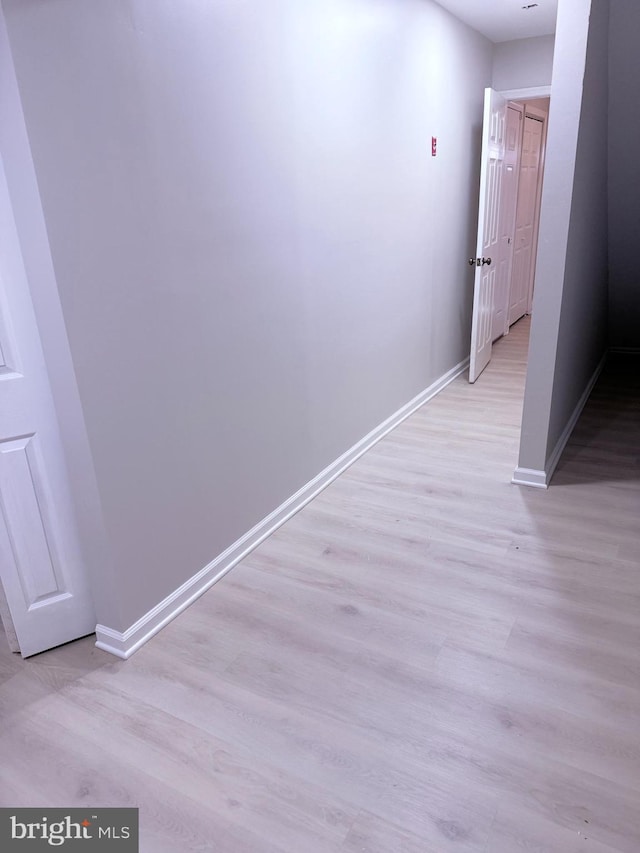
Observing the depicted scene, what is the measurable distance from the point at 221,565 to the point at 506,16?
4.15 metres

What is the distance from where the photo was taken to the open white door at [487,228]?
430cm

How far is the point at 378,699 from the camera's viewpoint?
6.05 ft

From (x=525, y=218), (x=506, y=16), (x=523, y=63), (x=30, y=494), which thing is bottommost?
(x=30, y=494)

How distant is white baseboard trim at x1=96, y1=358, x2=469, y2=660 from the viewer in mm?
2074

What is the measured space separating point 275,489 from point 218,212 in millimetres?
1246

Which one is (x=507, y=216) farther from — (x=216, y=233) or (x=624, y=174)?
(x=216, y=233)

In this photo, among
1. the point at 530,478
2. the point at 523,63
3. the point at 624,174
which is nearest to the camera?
the point at 530,478

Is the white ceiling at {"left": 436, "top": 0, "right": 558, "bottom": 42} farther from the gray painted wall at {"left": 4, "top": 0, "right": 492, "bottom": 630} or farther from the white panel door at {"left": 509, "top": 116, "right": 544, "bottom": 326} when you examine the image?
the white panel door at {"left": 509, "top": 116, "right": 544, "bottom": 326}

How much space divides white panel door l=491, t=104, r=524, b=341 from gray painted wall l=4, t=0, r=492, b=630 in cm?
179

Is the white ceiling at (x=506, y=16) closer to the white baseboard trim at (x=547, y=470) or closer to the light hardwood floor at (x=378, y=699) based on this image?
the white baseboard trim at (x=547, y=470)

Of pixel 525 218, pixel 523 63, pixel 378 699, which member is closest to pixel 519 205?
pixel 525 218
